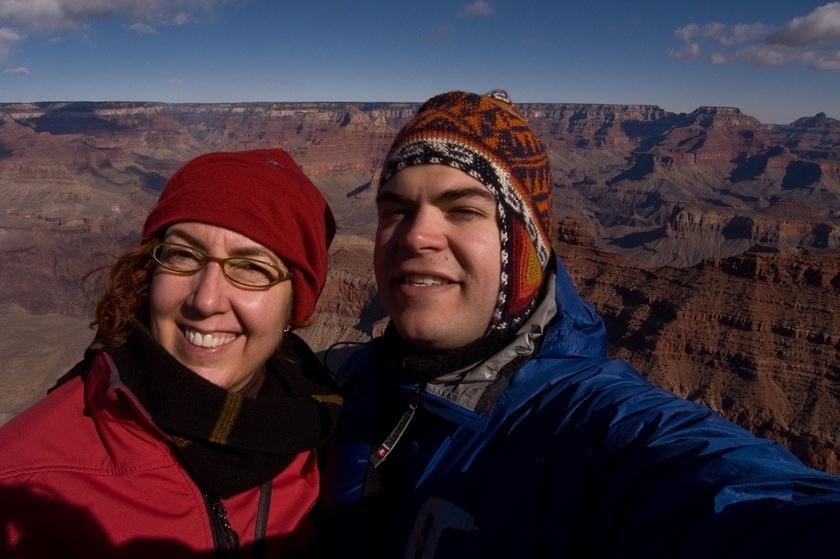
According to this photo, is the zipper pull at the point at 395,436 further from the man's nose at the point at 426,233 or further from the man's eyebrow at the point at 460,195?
the man's eyebrow at the point at 460,195

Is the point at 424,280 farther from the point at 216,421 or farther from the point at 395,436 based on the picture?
the point at 216,421

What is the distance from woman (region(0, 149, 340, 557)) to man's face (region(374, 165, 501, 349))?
24.3 inches

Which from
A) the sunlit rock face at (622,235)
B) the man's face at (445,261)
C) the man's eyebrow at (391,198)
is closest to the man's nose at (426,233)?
the man's face at (445,261)

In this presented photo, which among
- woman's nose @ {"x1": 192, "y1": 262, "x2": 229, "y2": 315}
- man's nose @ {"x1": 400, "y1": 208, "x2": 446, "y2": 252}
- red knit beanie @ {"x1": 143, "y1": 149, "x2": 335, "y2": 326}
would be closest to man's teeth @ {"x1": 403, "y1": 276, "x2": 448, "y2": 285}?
man's nose @ {"x1": 400, "y1": 208, "x2": 446, "y2": 252}

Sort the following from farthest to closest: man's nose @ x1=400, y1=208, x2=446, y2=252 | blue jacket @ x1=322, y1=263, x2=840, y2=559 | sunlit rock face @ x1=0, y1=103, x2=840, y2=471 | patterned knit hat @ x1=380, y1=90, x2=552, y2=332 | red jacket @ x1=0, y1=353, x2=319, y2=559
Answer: sunlit rock face @ x1=0, y1=103, x2=840, y2=471
patterned knit hat @ x1=380, y1=90, x2=552, y2=332
man's nose @ x1=400, y1=208, x2=446, y2=252
red jacket @ x1=0, y1=353, x2=319, y2=559
blue jacket @ x1=322, y1=263, x2=840, y2=559

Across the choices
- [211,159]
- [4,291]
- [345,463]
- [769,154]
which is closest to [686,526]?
[345,463]

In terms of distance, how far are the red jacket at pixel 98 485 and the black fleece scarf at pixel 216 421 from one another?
0.24 ft

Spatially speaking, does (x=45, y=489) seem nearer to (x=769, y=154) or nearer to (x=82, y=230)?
(x=82, y=230)

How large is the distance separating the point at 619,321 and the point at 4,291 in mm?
75664

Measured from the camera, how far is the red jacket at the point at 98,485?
1.61 metres

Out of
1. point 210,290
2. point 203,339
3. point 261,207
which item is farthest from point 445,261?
point 203,339

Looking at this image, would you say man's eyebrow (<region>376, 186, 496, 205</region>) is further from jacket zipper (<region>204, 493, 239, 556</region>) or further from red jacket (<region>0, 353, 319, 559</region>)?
jacket zipper (<region>204, 493, 239, 556</region>)

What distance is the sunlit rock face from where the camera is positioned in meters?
23.8

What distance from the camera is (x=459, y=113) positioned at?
2.37 meters
